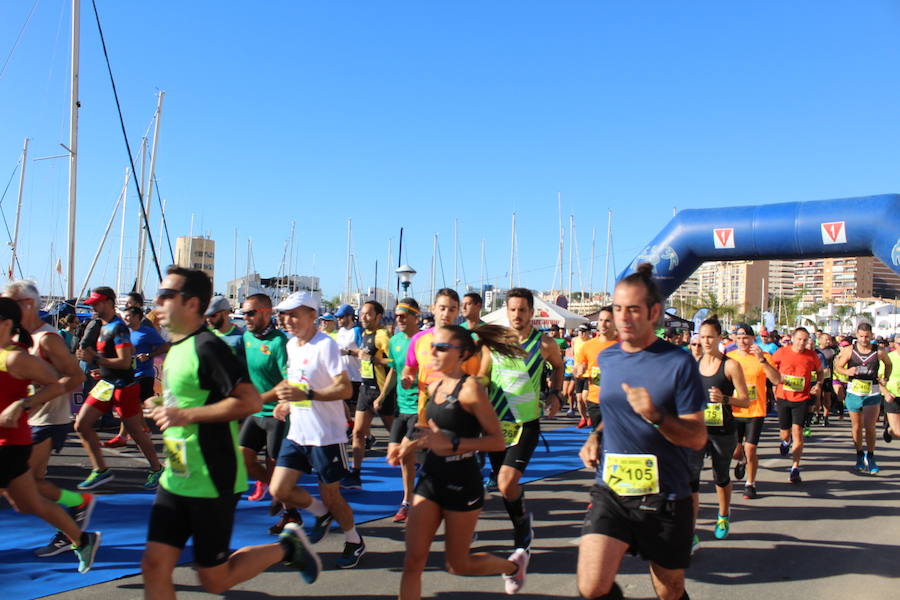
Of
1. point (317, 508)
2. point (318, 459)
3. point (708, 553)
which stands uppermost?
point (318, 459)

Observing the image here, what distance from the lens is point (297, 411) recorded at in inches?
200

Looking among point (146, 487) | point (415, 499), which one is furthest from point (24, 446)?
point (146, 487)

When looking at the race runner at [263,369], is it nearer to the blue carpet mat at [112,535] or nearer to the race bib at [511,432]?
the blue carpet mat at [112,535]

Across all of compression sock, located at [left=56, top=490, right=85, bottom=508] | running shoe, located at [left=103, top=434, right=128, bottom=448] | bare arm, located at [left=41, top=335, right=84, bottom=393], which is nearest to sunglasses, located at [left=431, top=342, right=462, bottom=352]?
bare arm, located at [left=41, top=335, right=84, bottom=393]

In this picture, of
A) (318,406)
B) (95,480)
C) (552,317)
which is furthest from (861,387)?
(552,317)

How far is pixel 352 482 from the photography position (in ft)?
Answer: 24.9

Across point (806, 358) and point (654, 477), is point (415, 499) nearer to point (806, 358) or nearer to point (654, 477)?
point (654, 477)

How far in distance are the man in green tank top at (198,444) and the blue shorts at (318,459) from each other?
155cm

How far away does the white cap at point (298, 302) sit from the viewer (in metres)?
5.02

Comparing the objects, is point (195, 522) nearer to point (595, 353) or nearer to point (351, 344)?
point (351, 344)

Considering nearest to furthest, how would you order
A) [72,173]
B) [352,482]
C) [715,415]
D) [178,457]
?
1. [178,457]
2. [715,415]
3. [352,482]
4. [72,173]

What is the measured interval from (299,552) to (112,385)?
433 cm

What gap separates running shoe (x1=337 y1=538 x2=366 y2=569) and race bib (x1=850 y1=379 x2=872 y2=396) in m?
7.32

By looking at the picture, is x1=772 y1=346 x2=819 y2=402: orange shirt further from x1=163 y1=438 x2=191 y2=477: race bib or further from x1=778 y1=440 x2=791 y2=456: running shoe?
x1=163 y1=438 x2=191 y2=477: race bib
